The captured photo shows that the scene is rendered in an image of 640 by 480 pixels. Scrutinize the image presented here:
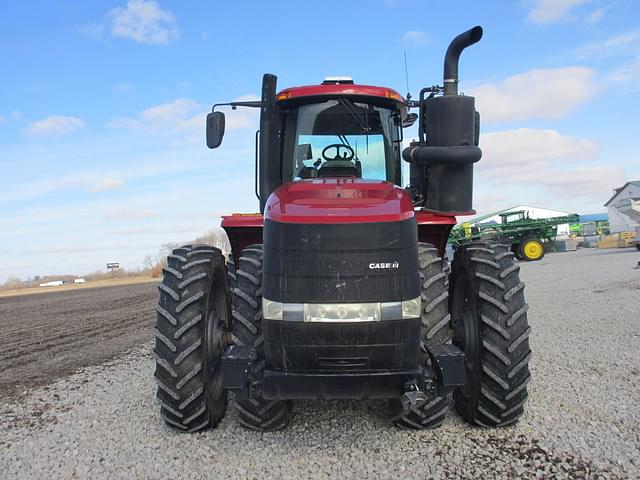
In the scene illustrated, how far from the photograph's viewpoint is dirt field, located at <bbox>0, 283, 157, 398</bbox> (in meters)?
6.68

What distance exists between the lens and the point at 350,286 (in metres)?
3.15

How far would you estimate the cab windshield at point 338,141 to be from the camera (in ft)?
14.4

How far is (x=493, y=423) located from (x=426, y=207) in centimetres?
183

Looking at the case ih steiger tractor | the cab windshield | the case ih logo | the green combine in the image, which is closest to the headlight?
the case ih steiger tractor

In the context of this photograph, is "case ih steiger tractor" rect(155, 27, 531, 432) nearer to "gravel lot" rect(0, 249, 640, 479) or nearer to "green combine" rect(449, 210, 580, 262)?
"gravel lot" rect(0, 249, 640, 479)

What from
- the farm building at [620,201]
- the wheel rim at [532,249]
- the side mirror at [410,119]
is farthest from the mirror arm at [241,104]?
the farm building at [620,201]

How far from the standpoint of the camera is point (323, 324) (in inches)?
124

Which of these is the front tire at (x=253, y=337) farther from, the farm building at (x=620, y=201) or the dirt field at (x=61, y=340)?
the farm building at (x=620, y=201)

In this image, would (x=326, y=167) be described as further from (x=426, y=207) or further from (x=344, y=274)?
(x=344, y=274)

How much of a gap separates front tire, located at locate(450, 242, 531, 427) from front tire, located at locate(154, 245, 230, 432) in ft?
6.52

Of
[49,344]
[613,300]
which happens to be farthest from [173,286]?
[613,300]

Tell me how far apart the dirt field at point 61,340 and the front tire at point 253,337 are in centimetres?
344

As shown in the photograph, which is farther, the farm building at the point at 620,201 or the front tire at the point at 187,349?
the farm building at the point at 620,201

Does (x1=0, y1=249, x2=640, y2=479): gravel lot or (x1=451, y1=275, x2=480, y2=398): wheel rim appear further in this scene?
(x1=451, y1=275, x2=480, y2=398): wheel rim
